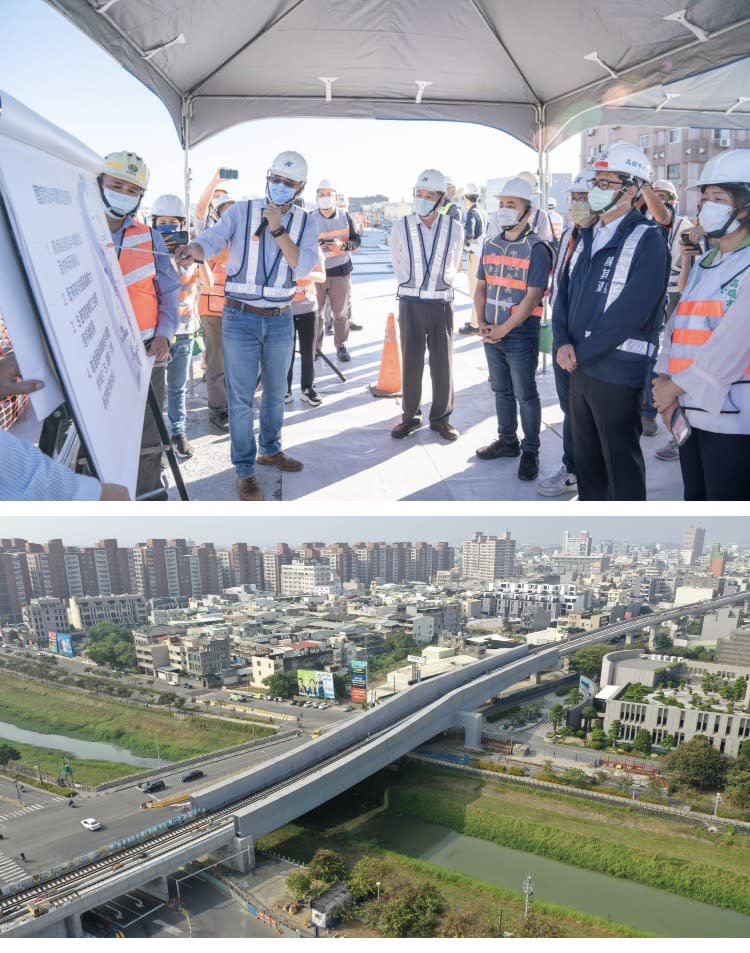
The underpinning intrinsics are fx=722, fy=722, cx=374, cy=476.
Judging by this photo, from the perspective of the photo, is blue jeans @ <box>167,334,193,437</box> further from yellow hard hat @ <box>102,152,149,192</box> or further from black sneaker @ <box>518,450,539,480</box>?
black sneaker @ <box>518,450,539,480</box>

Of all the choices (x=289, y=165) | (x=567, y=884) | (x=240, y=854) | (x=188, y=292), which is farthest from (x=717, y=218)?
(x=188, y=292)

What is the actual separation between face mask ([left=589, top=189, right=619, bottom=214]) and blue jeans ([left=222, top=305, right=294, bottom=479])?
1233 millimetres

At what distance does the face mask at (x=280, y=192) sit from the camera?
263 cm

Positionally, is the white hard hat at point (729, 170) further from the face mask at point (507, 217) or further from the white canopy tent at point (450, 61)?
Answer: the face mask at point (507, 217)

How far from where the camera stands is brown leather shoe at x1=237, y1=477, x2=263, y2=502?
2.64m

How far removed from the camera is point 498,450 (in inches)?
120

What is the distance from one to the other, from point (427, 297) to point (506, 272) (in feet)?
1.46

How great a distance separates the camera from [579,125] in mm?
3121

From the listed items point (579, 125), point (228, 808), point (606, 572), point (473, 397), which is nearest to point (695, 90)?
point (579, 125)

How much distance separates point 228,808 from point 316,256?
2.02 metres

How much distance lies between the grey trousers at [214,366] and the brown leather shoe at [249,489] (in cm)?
123

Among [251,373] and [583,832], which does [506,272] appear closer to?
[251,373]

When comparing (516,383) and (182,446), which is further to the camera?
(182,446)

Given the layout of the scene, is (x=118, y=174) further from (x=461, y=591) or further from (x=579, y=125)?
(x=579, y=125)
